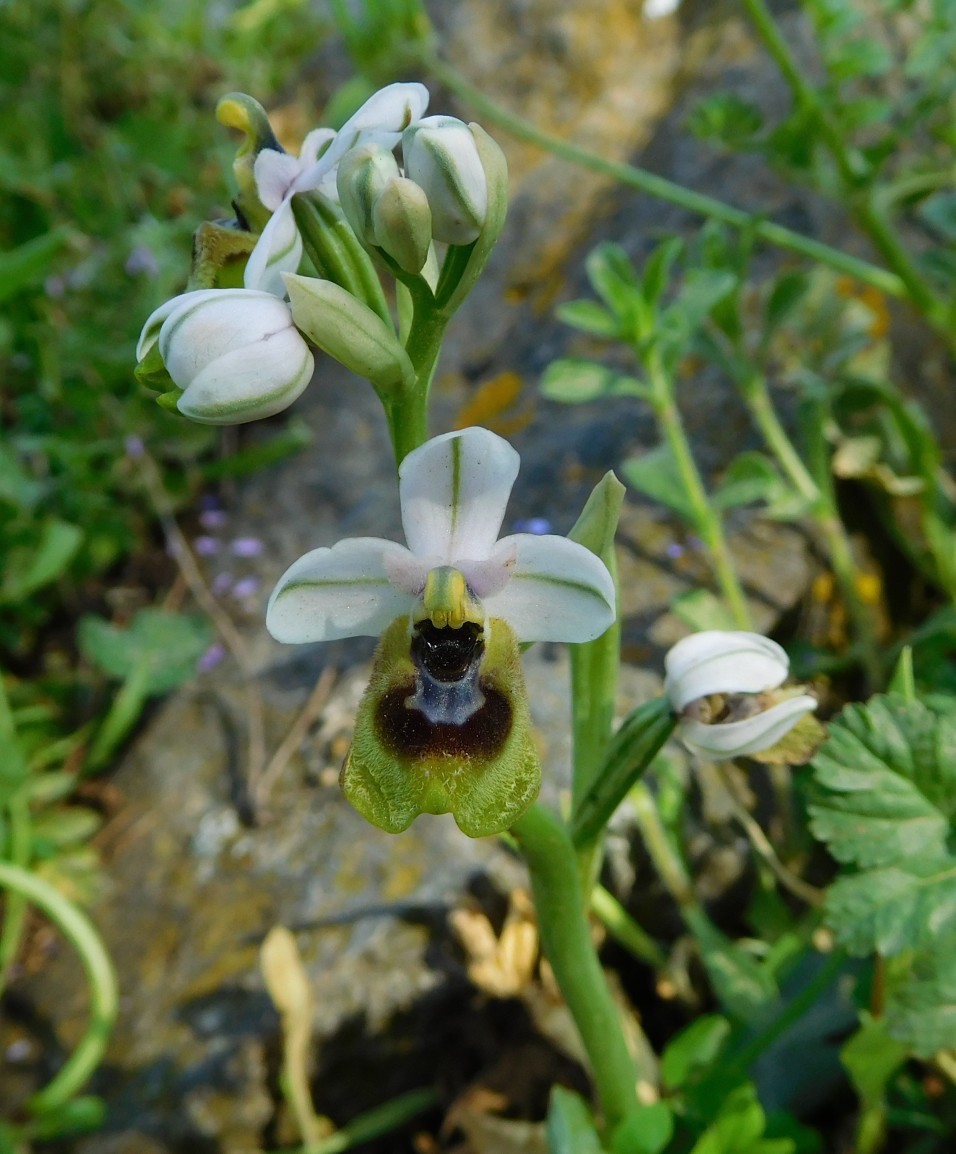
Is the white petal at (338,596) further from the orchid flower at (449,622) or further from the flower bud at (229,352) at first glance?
the flower bud at (229,352)

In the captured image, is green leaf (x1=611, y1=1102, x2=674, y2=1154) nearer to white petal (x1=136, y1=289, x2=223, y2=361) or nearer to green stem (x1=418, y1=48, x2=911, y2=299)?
white petal (x1=136, y1=289, x2=223, y2=361)

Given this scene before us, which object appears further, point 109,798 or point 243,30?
point 243,30

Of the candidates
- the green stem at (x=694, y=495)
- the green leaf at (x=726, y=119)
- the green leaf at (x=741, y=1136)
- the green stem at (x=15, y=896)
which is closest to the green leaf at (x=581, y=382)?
the green stem at (x=694, y=495)

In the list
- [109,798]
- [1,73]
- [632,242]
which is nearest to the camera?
[109,798]

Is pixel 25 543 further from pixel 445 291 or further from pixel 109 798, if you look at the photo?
pixel 445 291

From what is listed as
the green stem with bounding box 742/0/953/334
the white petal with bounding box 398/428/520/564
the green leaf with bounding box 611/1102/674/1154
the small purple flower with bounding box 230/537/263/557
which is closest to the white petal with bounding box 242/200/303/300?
the white petal with bounding box 398/428/520/564

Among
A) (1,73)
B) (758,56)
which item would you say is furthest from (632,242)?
(1,73)
